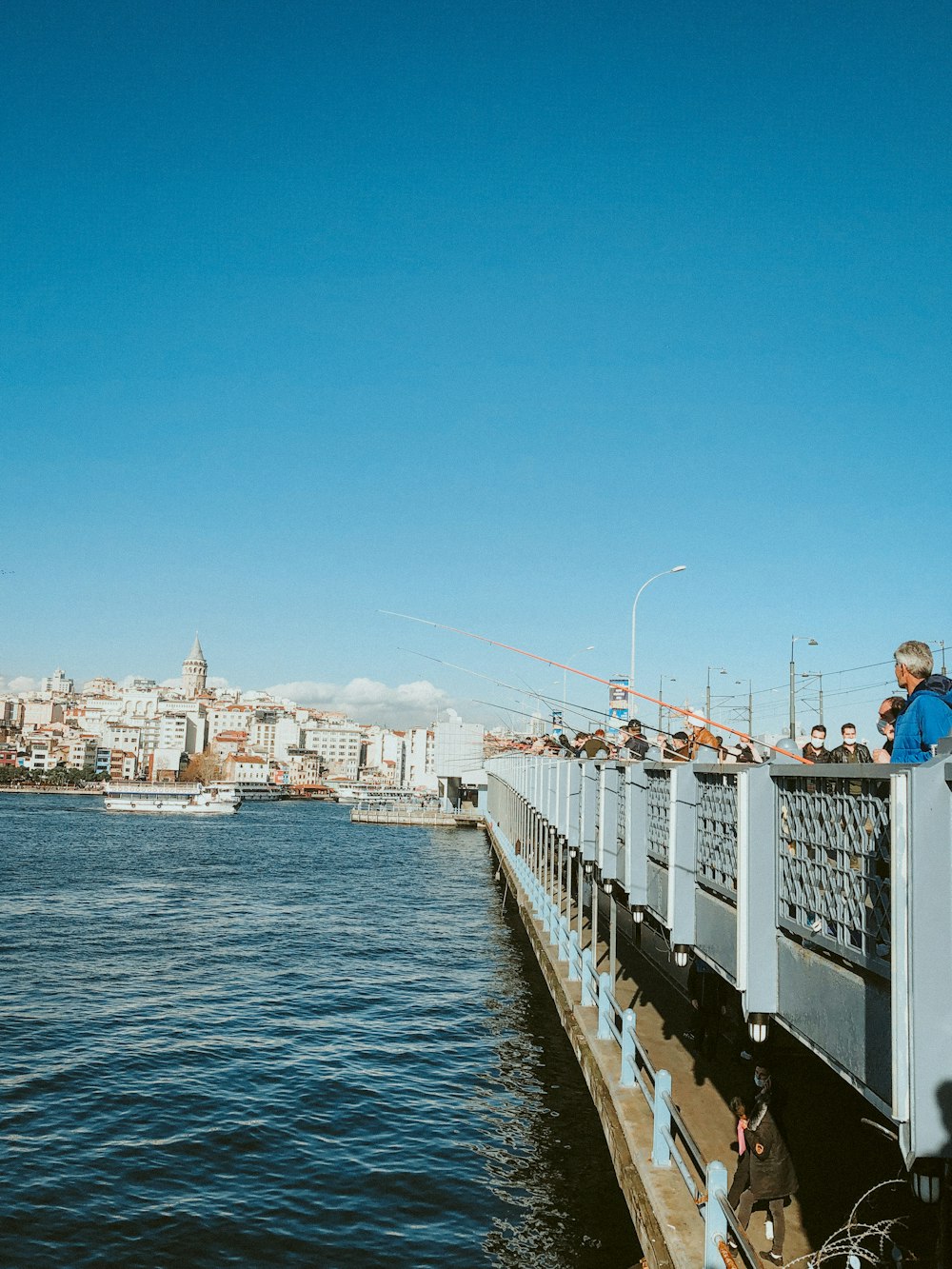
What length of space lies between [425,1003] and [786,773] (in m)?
17.2

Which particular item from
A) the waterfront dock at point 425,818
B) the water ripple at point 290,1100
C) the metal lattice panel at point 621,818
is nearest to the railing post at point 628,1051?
the water ripple at point 290,1100

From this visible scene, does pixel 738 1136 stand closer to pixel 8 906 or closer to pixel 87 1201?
pixel 87 1201

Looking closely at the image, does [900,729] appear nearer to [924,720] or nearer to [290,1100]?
[924,720]

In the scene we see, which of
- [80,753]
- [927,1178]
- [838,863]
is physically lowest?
[927,1178]

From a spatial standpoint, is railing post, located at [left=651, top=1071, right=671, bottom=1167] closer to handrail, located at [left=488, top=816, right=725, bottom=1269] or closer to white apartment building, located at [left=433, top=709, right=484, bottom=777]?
handrail, located at [left=488, top=816, right=725, bottom=1269]

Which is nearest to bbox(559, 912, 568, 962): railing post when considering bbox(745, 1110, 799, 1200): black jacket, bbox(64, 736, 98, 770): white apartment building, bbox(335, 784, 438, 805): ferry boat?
bbox(745, 1110, 799, 1200): black jacket

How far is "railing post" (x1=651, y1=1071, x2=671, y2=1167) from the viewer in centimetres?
729

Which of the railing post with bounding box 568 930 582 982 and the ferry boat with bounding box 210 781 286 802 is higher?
the railing post with bounding box 568 930 582 982

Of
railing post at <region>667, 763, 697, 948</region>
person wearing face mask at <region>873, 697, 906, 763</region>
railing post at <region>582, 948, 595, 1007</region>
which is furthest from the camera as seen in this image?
railing post at <region>582, 948, 595, 1007</region>

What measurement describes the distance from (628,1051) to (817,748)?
319cm

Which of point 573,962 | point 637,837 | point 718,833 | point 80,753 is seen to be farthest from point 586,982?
point 80,753

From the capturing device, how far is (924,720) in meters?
4.63

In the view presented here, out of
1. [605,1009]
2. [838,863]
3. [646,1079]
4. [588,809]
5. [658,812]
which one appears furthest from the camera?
[588,809]

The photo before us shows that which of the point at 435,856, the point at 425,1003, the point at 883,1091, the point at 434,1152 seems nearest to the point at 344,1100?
the point at 434,1152
